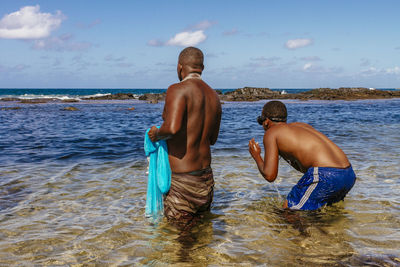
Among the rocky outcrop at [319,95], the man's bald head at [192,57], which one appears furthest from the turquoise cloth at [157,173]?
the rocky outcrop at [319,95]

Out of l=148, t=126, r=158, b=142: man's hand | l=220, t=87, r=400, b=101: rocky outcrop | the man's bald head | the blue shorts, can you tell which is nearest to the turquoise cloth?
l=148, t=126, r=158, b=142: man's hand

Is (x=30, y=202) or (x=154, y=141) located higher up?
(x=154, y=141)

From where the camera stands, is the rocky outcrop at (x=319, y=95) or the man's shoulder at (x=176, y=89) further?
the rocky outcrop at (x=319, y=95)

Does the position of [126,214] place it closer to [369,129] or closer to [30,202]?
[30,202]

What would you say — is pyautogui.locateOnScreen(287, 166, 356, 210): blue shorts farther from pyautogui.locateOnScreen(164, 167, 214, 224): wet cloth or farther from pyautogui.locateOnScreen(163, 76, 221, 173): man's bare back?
pyautogui.locateOnScreen(163, 76, 221, 173): man's bare back

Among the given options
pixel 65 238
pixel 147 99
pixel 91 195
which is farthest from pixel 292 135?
pixel 147 99

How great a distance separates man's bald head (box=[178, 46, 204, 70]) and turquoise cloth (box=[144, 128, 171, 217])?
880 mm

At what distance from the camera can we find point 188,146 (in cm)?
385

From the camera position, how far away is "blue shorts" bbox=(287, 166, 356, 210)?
4.36 meters

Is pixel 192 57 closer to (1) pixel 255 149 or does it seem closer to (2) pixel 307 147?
(1) pixel 255 149

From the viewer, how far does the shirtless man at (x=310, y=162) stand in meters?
4.37

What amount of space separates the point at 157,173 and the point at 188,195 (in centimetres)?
44

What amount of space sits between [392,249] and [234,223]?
74.9 inches

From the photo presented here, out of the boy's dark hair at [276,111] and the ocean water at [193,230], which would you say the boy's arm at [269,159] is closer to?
the boy's dark hair at [276,111]
